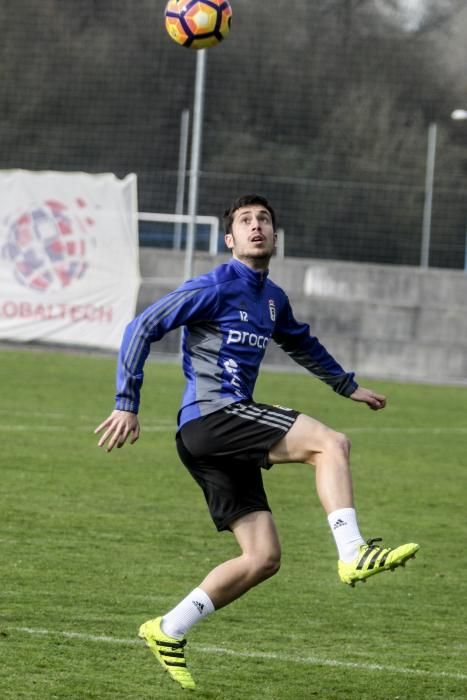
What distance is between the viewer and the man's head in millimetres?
5945

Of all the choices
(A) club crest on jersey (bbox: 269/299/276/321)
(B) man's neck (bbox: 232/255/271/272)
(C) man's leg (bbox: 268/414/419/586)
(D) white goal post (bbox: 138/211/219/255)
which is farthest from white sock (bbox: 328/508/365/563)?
(D) white goal post (bbox: 138/211/219/255)

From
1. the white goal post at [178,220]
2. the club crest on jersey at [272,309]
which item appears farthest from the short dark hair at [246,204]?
the white goal post at [178,220]

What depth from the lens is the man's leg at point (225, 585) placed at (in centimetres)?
570

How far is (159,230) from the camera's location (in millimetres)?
31891

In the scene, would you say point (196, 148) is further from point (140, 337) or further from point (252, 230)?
point (140, 337)

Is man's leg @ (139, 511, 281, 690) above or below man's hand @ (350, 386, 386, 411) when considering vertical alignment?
below

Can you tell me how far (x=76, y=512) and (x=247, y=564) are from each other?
442cm

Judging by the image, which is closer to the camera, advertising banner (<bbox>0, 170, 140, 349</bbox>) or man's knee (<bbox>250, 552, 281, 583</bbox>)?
man's knee (<bbox>250, 552, 281, 583</bbox>)

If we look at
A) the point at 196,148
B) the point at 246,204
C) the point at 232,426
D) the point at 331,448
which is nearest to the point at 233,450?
the point at 232,426

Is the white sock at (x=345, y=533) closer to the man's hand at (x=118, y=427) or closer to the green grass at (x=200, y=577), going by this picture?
the green grass at (x=200, y=577)

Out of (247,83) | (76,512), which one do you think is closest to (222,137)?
(247,83)

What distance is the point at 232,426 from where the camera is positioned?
5770 millimetres

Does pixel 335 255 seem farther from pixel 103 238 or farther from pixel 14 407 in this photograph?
pixel 14 407

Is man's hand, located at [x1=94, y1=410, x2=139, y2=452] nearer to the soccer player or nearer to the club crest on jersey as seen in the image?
the soccer player
